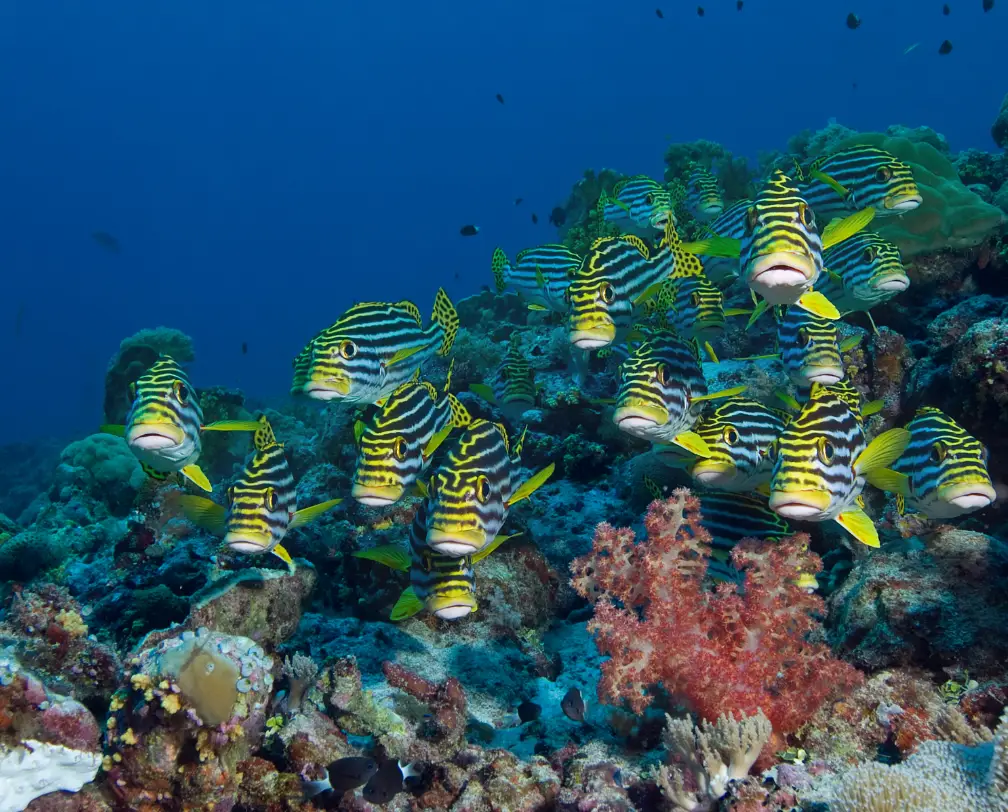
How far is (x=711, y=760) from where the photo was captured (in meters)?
3.41

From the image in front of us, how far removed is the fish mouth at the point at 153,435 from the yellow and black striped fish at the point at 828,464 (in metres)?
3.89

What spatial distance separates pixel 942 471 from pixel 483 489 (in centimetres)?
296

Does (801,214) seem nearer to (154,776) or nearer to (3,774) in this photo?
(154,776)

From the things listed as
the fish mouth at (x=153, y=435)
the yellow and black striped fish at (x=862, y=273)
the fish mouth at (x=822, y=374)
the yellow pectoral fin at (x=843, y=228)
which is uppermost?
the yellow and black striped fish at (x=862, y=273)

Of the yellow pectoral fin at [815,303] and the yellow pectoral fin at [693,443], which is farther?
the yellow pectoral fin at [693,443]

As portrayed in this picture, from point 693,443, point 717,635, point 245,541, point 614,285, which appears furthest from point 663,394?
point 245,541

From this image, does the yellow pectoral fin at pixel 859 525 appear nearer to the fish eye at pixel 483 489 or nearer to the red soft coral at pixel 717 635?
the red soft coral at pixel 717 635

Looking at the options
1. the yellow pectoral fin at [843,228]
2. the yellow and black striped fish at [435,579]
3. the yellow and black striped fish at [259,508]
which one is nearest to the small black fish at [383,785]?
the yellow and black striped fish at [435,579]

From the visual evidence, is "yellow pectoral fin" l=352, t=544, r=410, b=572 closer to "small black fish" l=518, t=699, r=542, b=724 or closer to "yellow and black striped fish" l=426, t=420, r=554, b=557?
"yellow and black striped fish" l=426, t=420, r=554, b=557

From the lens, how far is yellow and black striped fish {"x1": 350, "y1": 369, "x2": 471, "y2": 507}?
451 centimetres

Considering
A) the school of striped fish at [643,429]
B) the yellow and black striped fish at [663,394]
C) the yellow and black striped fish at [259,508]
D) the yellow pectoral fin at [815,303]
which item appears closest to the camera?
the school of striped fish at [643,429]

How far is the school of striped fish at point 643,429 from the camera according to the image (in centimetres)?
377

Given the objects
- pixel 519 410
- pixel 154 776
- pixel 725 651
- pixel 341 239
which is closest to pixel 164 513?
pixel 519 410

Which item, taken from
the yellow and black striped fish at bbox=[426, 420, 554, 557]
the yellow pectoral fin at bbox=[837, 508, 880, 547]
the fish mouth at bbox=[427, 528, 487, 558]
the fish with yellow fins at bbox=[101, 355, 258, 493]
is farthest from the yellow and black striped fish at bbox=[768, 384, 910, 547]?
the fish with yellow fins at bbox=[101, 355, 258, 493]
